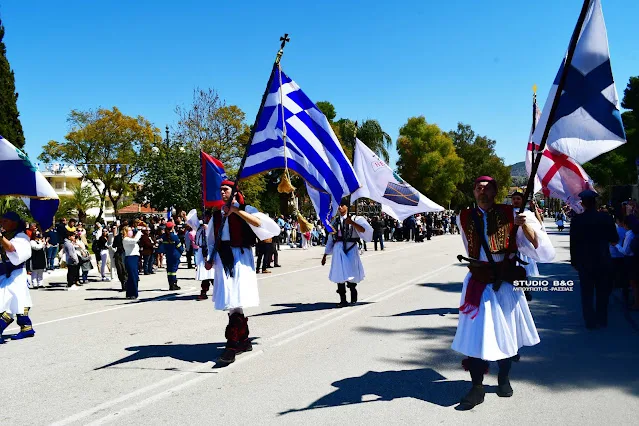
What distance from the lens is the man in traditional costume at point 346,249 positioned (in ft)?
34.1

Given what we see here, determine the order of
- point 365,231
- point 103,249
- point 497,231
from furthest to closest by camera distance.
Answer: point 103,249 → point 365,231 → point 497,231

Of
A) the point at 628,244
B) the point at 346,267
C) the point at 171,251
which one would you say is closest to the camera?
the point at 628,244

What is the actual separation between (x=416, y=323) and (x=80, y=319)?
5.82 m

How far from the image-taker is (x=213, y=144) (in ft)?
139

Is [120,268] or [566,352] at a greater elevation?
[120,268]

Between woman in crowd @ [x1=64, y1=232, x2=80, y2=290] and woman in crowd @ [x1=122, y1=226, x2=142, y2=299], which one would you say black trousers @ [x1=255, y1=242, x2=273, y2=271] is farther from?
woman in crowd @ [x1=122, y1=226, x2=142, y2=299]

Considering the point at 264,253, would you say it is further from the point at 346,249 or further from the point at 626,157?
the point at 626,157

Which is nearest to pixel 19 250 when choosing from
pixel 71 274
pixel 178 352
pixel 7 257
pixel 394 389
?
pixel 7 257

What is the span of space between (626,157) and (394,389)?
52.6 m

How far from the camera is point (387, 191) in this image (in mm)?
10719

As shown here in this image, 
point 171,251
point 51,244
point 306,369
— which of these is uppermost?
point 51,244

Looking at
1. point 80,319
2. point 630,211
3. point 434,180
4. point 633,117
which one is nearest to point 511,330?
point 630,211

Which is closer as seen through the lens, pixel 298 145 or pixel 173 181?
pixel 298 145

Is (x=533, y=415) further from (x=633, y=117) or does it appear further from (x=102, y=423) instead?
(x=633, y=117)
